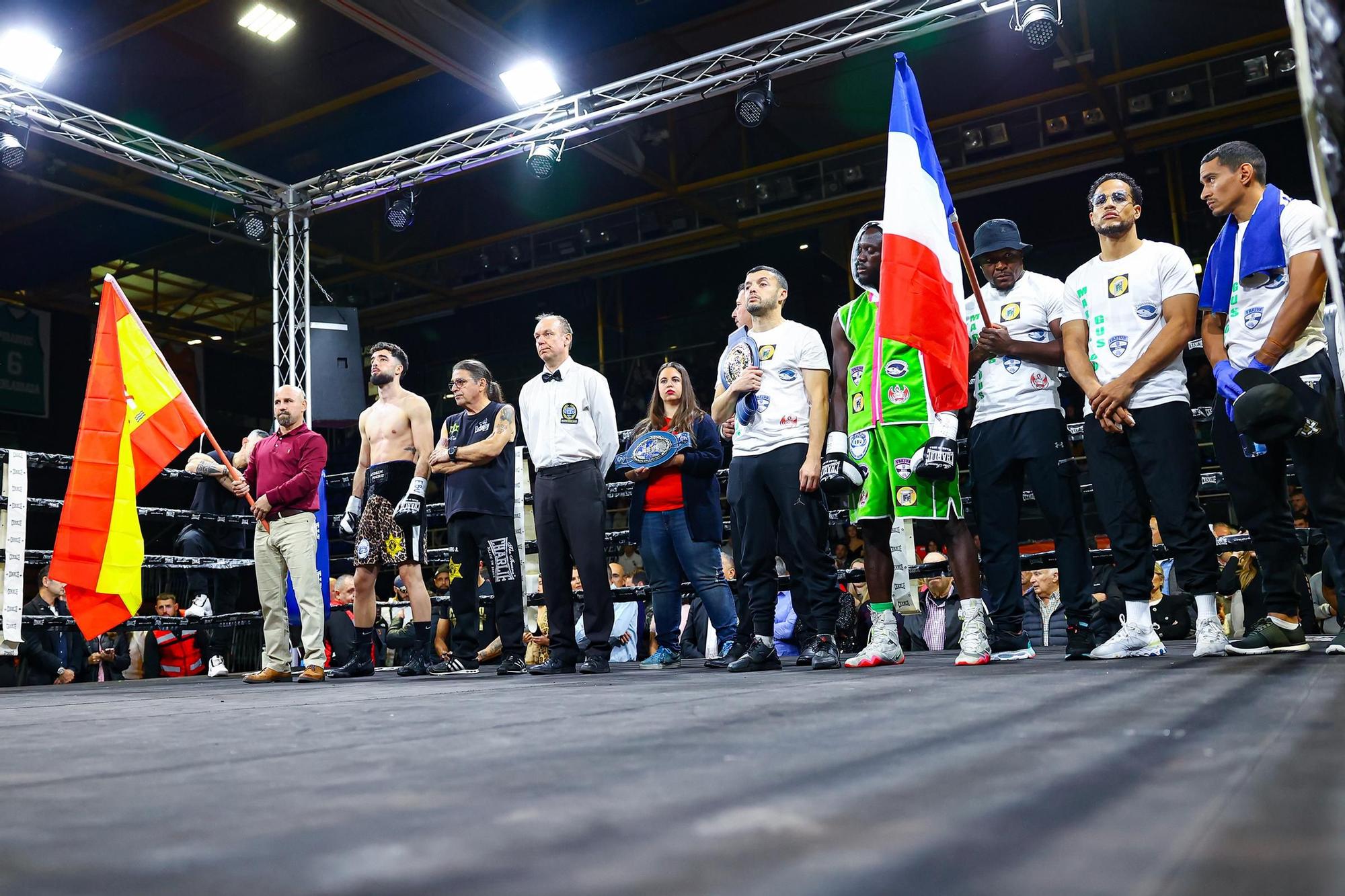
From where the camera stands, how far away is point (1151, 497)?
9.71ft

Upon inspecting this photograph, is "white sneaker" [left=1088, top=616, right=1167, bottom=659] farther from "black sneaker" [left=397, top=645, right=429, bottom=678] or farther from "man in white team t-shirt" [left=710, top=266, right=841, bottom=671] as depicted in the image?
"black sneaker" [left=397, top=645, right=429, bottom=678]

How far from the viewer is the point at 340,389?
24.8ft

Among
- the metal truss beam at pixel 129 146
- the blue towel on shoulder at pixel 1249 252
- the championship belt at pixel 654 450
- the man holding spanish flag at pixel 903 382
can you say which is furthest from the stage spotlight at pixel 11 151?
the blue towel on shoulder at pixel 1249 252

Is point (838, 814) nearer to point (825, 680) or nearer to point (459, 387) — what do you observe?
point (825, 680)

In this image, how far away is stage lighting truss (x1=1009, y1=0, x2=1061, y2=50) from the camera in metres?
5.63

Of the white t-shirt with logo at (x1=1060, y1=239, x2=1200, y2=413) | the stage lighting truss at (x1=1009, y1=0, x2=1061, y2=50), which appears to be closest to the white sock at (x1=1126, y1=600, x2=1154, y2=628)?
the white t-shirt with logo at (x1=1060, y1=239, x2=1200, y2=413)

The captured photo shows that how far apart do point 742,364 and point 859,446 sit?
0.52m

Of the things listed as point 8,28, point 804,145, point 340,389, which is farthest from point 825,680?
point 804,145

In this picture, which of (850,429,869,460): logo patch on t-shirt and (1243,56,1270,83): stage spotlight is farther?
(1243,56,1270,83): stage spotlight

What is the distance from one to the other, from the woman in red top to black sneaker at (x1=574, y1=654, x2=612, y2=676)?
0.90 feet

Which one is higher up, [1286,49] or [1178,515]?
[1286,49]

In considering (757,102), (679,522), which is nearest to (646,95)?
(757,102)

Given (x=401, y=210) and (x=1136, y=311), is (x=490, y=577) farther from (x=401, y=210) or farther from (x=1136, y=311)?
(x=401, y=210)

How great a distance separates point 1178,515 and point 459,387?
9.57 feet
